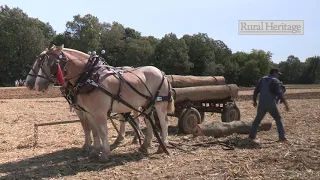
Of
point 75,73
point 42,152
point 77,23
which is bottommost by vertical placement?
point 42,152

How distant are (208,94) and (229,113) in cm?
96

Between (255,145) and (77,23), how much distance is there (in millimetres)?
63424

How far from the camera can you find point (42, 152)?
792 cm

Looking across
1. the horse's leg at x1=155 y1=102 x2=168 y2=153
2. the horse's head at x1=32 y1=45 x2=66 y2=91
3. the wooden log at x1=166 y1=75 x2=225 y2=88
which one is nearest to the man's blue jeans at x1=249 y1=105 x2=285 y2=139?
the horse's leg at x1=155 y1=102 x2=168 y2=153

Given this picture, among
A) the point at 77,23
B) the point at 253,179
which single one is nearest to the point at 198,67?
the point at 77,23

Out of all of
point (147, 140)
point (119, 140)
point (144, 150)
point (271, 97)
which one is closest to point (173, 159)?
point (144, 150)

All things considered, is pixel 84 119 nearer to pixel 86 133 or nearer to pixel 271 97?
pixel 86 133

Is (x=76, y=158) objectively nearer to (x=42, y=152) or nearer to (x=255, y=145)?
(x=42, y=152)

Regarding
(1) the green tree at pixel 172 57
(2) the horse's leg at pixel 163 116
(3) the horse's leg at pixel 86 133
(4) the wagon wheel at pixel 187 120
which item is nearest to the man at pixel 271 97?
(2) the horse's leg at pixel 163 116

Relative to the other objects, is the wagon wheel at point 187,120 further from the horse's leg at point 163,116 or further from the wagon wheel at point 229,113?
the horse's leg at point 163,116

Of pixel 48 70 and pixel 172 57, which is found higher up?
pixel 172 57

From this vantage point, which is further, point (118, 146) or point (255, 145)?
point (118, 146)

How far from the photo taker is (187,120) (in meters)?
10.2

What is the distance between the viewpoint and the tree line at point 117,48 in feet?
182
